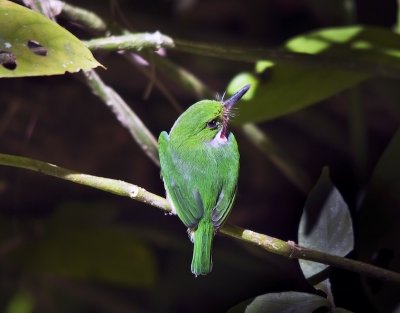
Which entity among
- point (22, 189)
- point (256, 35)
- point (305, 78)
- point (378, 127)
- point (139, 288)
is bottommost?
point (139, 288)

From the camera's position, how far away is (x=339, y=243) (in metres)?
1.21

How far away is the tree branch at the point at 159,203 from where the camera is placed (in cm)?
108

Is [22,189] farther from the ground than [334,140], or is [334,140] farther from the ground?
[334,140]

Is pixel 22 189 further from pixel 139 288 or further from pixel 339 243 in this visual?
pixel 339 243

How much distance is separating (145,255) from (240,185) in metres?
0.55

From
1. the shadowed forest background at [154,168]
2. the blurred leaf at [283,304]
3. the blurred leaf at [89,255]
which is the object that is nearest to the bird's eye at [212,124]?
the blurred leaf at [283,304]

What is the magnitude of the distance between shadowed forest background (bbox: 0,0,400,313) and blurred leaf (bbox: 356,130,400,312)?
233 millimetres

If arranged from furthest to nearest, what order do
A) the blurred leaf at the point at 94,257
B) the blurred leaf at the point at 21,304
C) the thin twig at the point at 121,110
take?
the blurred leaf at the point at 21,304 < the blurred leaf at the point at 94,257 < the thin twig at the point at 121,110

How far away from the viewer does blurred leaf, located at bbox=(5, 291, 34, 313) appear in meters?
1.99

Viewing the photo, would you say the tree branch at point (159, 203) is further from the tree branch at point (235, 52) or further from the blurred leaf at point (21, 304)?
the blurred leaf at point (21, 304)

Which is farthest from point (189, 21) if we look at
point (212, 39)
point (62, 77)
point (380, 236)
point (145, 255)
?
point (380, 236)

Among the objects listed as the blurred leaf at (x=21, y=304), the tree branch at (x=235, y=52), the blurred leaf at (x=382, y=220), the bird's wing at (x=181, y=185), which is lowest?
the blurred leaf at (x=21, y=304)

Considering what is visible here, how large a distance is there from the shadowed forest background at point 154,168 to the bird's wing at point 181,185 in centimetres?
43

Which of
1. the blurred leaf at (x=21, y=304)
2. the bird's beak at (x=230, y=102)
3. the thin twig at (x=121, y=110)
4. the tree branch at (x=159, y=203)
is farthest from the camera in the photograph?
the blurred leaf at (x=21, y=304)
